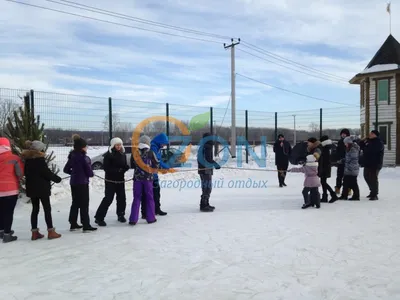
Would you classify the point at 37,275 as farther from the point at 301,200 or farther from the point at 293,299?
the point at 301,200

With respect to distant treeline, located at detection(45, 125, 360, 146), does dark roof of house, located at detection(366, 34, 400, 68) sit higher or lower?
higher

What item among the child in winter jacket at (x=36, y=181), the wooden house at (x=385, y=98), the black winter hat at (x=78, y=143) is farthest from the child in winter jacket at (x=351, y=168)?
the wooden house at (x=385, y=98)

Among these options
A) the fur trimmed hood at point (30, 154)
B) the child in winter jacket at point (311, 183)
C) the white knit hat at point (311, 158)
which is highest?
the fur trimmed hood at point (30, 154)

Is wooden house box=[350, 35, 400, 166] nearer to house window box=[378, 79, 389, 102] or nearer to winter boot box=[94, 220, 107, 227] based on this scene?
house window box=[378, 79, 389, 102]

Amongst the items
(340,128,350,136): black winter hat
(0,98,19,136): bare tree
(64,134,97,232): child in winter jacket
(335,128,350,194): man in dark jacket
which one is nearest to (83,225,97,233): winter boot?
(64,134,97,232): child in winter jacket

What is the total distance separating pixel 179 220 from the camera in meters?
6.17

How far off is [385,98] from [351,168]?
39.6 ft

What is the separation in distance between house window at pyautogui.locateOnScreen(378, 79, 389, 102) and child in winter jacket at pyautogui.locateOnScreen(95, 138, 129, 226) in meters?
16.6

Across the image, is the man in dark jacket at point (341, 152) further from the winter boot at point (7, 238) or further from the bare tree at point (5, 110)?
the bare tree at point (5, 110)

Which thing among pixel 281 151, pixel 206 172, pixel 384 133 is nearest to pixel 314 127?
pixel 384 133

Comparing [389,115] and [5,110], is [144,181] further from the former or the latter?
[389,115]

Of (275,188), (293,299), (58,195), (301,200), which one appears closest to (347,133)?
(301,200)

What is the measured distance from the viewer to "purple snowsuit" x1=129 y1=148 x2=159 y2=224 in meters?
5.84

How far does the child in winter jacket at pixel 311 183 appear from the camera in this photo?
280 inches
